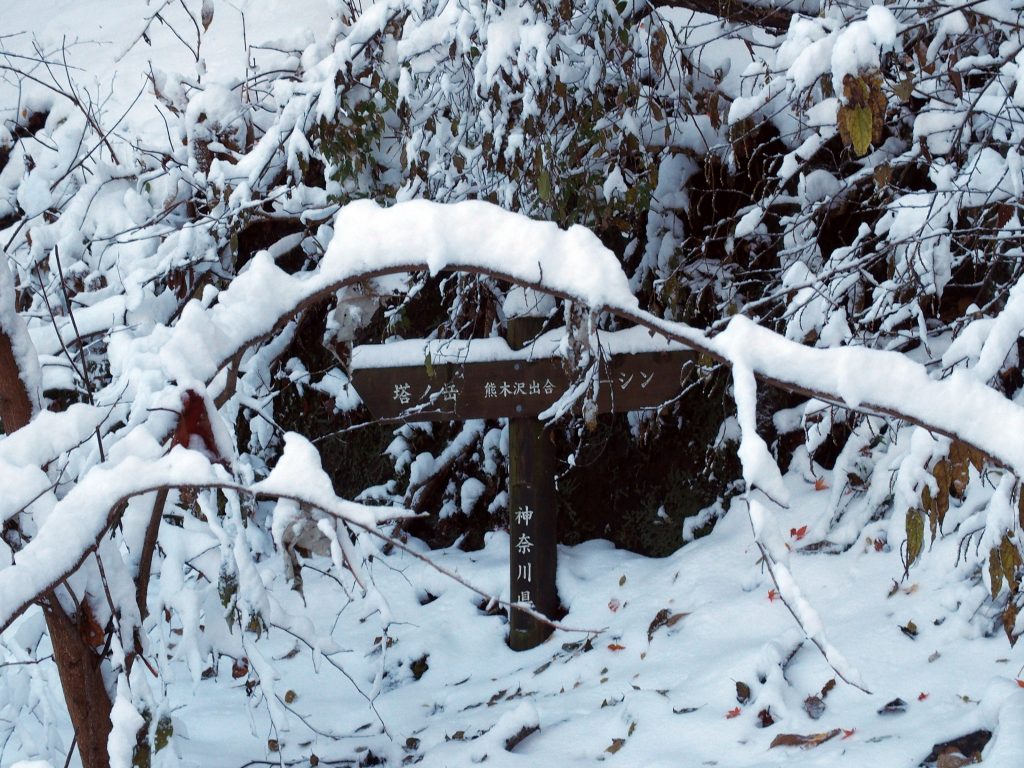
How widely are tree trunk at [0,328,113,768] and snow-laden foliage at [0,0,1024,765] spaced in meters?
0.02

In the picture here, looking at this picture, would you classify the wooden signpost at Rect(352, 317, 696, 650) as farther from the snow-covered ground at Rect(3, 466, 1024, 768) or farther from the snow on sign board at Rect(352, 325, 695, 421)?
the snow-covered ground at Rect(3, 466, 1024, 768)

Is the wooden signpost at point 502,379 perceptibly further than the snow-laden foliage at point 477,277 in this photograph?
Yes

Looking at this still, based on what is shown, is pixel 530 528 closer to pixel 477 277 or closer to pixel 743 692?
pixel 477 277

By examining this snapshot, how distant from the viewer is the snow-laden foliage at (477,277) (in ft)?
3.78

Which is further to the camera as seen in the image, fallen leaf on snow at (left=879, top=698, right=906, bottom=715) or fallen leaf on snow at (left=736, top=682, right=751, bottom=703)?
fallen leaf on snow at (left=736, top=682, right=751, bottom=703)

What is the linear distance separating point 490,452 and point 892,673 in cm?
233

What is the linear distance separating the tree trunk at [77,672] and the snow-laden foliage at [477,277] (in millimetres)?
21

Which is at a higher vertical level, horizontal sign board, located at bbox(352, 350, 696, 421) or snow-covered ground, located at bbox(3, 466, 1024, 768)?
horizontal sign board, located at bbox(352, 350, 696, 421)

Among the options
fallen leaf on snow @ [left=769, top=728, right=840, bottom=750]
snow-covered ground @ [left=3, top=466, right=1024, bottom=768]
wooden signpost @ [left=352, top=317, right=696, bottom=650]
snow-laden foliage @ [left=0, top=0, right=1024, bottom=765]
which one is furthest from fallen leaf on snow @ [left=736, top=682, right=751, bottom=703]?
wooden signpost @ [left=352, top=317, right=696, bottom=650]

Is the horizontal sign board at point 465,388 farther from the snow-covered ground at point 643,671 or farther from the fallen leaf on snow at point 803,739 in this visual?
the fallen leaf on snow at point 803,739

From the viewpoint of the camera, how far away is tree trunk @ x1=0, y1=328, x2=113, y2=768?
1.66 metres

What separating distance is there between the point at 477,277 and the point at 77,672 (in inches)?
89.5

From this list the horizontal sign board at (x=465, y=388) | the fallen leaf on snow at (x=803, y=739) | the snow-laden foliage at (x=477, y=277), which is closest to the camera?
the snow-laden foliage at (x=477, y=277)

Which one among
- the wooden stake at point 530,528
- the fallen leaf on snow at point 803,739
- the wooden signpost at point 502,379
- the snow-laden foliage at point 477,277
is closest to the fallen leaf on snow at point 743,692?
the fallen leaf on snow at point 803,739
